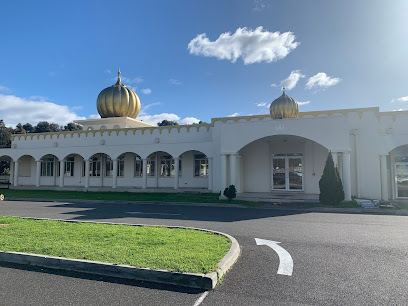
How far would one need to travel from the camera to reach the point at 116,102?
90.2 ft

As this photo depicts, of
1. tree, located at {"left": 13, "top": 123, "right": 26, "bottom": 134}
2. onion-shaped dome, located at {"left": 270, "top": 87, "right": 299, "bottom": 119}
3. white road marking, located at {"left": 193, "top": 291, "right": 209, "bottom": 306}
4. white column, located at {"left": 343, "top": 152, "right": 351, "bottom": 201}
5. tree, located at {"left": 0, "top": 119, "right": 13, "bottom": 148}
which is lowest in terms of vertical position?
white road marking, located at {"left": 193, "top": 291, "right": 209, "bottom": 306}

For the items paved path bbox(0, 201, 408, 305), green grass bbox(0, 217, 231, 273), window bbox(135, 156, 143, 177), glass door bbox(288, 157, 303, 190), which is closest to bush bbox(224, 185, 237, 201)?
glass door bbox(288, 157, 303, 190)

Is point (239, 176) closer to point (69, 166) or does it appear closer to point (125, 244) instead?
point (125, 244)

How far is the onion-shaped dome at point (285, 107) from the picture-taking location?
17.8 meters

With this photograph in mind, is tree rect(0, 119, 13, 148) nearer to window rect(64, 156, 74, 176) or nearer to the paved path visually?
window rect(64, 156, 74, 176)

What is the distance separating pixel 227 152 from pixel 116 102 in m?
15.0

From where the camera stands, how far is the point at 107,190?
23094 mm

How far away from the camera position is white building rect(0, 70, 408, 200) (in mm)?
16078

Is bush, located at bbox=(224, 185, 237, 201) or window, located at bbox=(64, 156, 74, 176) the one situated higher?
window, located at bbox=(64, 156, 74, 176)

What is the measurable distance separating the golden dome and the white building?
10 centimetres

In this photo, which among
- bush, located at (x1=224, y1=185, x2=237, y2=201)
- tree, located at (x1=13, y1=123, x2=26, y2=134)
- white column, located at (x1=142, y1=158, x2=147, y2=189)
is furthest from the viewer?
tree, located at (x1=13, y1=123, x2=26, y2=134)

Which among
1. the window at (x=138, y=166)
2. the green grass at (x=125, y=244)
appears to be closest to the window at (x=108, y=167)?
the window at (x=138, y=166)

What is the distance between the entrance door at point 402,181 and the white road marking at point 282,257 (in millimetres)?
13591

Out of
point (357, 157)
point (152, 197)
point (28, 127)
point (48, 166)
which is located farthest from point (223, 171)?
point (28, 127)
